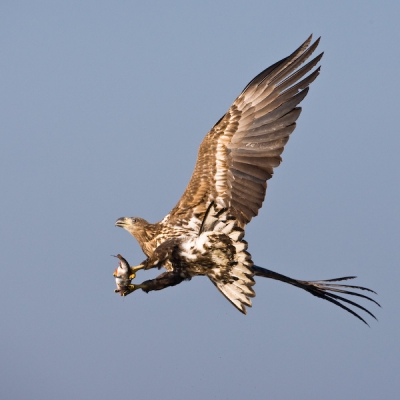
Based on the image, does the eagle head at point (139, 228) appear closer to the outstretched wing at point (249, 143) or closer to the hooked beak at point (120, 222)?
the hooked beak at point (120, 222)

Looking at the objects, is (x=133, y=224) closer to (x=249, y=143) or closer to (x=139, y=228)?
(x=139, y=228)

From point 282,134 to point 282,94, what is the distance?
0.53 meters

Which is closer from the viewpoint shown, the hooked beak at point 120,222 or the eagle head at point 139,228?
the eagle head at point 139,228

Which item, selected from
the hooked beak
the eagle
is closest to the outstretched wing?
the eagle

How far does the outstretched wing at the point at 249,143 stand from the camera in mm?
9227

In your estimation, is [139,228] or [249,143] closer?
[139,228]

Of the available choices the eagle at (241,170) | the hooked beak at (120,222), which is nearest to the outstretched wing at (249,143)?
the eagle at (241,170)

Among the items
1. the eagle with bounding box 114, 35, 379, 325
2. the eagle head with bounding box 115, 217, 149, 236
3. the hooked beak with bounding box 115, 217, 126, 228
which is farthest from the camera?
the hooked beak with bounding box 115, 217, 126, 228

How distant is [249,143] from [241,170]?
366 mm

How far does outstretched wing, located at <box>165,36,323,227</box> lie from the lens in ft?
30.3

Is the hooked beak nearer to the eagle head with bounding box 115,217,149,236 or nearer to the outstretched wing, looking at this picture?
the eagle head with bounding box 115,217,149,236

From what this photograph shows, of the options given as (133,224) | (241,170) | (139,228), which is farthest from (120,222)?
(241,170)

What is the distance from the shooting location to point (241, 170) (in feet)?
30.6

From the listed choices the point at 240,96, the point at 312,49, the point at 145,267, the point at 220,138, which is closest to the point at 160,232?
the point at 145,267
